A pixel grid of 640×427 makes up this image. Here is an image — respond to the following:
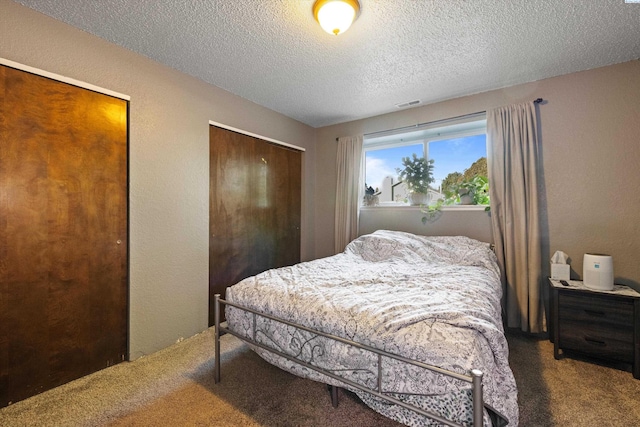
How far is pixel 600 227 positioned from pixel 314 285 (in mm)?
2573

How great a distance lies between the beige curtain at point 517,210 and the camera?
2.54 meters

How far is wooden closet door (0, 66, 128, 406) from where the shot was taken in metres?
1.64

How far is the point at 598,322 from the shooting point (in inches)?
80.7

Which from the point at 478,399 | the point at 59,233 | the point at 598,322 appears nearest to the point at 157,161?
the point at 59,233

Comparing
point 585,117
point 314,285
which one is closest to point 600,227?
point 585,117

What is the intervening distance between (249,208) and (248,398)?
1926 millimetres

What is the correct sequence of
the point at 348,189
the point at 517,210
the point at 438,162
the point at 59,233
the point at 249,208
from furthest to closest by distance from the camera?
1. the point at 348,189
2. the point at 438,162
3. the point at 249,208
4. the point at 517,210
5. the point at 59,233

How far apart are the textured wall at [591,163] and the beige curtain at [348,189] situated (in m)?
1.67

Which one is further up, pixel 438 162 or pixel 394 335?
pixel 438 162

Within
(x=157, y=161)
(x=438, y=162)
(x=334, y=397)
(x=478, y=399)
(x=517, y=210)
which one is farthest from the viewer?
(x=438, y=162)

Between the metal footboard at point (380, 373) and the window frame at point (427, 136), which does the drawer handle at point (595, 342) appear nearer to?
the window frame at point (427, 136)

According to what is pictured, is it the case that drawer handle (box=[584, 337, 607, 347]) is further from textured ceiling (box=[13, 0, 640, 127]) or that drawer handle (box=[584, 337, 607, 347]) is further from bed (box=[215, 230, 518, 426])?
textured ceiling (box=[13, 0, 640, 127])

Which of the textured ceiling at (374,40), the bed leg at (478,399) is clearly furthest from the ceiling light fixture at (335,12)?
the bed leg at (478,399)

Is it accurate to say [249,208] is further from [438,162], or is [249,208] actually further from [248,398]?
[438,162]
